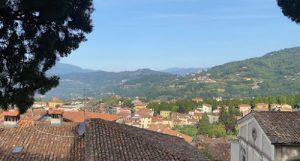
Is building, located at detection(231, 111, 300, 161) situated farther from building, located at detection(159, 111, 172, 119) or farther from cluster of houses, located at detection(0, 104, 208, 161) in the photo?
building, located at detection(159, 111, 172, 119)

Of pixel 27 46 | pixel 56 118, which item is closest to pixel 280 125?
pixel 27 46

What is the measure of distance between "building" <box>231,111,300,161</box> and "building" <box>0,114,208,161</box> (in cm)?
401

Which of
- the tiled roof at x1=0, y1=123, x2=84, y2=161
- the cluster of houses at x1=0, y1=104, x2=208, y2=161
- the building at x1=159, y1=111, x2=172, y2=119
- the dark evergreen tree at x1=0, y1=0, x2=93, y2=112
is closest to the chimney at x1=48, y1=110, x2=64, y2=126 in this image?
the tiled roof at x1=0, y1=123, x2=84, y2=161

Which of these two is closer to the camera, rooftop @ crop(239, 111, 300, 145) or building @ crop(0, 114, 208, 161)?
building @ crop(0, 114, 208, 161)

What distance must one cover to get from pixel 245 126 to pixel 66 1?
18.7 m

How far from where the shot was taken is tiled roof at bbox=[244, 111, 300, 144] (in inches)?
856

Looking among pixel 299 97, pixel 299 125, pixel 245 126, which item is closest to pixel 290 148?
pixel 299 125

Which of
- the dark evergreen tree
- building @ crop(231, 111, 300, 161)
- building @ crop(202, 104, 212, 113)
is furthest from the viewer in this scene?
building @ crop(202, 104, 212, 113)

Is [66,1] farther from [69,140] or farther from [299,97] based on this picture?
[299,97]

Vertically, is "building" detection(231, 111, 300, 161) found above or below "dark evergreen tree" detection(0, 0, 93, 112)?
below

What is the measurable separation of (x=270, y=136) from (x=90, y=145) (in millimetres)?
9059

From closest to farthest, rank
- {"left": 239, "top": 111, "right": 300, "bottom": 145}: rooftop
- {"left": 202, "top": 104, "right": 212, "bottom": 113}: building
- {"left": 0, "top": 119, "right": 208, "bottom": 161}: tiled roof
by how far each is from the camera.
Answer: {"left": 0, "top": 119, "right": 208, "bottom": 161}: tiled roof < {"left": 239, "top": 111, "right": 300, "bottom": 145}: rooftop < {"left": 202, "top": 104, "right": 212, "bottom": 113}: building

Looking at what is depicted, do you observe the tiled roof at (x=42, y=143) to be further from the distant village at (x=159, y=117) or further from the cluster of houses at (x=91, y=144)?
the distant village at (x=159, y=117)

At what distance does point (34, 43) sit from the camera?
39.7 ft
